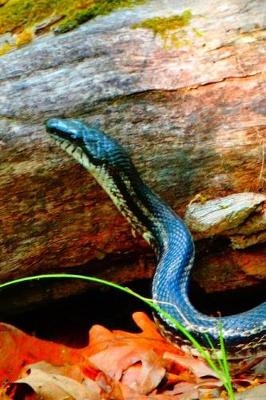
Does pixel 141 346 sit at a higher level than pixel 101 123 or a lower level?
lower

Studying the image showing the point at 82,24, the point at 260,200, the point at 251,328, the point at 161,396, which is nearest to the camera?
the point at 161,396

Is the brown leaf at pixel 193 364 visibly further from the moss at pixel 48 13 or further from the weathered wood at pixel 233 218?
the moss at pixel 48 13

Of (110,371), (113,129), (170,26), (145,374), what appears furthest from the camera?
(170,26)

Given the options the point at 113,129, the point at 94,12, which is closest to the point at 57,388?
the point at 113,129

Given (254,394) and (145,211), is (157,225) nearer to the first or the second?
(145,211)

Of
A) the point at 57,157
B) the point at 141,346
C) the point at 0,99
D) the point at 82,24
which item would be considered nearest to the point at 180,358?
the point at 141,346

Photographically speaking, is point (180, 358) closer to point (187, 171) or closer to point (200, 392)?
point (200, 392)
